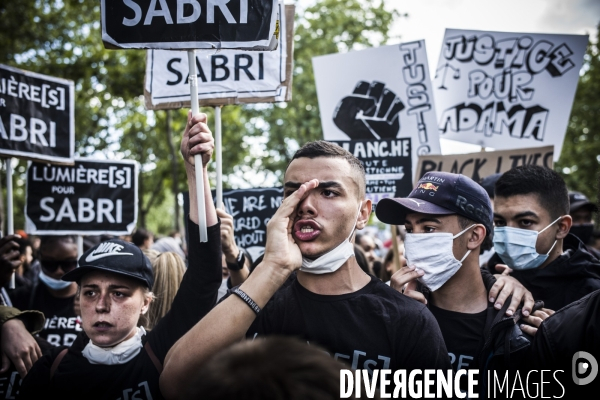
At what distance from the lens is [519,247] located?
3.83m

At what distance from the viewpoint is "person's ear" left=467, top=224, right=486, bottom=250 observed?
130 inches

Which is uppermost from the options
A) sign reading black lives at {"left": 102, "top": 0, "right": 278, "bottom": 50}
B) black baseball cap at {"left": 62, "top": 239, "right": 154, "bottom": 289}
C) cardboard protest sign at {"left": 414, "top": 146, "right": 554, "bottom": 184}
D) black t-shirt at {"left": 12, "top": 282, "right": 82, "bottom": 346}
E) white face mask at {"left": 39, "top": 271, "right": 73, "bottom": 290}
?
sign reading black lives at {"left": 102, "top": 0, "right": 278, "bottom": 50}

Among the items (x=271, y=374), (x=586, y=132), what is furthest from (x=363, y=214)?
(x=586, y=132)

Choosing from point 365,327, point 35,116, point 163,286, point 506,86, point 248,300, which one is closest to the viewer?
point 248,300

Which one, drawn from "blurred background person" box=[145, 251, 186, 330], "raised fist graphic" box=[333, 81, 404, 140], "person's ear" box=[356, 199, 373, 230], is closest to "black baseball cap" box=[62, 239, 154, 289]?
"blurred background person" box=[145, 251, 186, 330]

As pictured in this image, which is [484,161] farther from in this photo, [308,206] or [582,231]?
[308,206]

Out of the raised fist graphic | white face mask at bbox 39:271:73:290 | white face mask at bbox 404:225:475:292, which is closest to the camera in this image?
white face mask at bbox 404:225:475:292

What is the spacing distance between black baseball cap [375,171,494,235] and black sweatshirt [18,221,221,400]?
106 cm

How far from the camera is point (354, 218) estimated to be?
280cm

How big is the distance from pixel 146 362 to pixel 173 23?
1.80 m

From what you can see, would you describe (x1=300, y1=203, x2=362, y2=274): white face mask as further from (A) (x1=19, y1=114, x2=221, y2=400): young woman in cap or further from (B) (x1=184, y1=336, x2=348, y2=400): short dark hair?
(B) (x1=184, y1=336, x2=348, y2=400): short dark hair

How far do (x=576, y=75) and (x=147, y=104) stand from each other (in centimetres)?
458

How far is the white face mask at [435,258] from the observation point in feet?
10.6

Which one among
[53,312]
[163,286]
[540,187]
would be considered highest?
[540,187]
